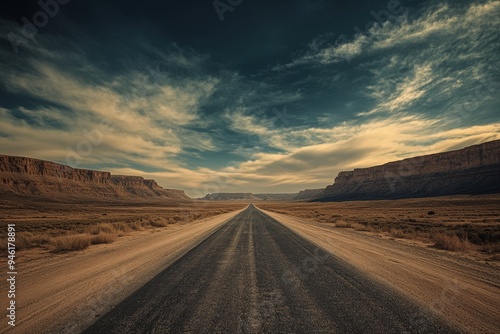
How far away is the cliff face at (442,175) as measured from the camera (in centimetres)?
10431

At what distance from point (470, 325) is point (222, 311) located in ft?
12.2

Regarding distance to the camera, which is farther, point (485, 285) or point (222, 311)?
point (485, 285)

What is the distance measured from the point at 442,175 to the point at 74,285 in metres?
161

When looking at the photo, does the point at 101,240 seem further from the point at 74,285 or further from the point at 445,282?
the point at 445,282

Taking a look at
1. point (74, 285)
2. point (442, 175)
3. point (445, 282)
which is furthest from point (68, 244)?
point (442, 175)

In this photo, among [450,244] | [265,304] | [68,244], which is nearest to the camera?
[265,304]

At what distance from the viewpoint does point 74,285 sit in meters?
5.31

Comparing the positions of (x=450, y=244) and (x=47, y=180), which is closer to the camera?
(x=450, y=244)

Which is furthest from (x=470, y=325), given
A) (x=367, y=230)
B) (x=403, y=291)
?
(x=367, y=230)

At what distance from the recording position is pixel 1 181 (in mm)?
120625

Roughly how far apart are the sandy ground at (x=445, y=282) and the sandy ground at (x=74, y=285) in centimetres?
526

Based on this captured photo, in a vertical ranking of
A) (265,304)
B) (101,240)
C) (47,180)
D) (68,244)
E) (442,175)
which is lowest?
(265,304)

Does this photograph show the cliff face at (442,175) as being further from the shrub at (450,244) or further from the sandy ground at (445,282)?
the sandy ground at (445,282)

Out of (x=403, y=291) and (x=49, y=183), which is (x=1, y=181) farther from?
Answer: (x=403, y=291)
